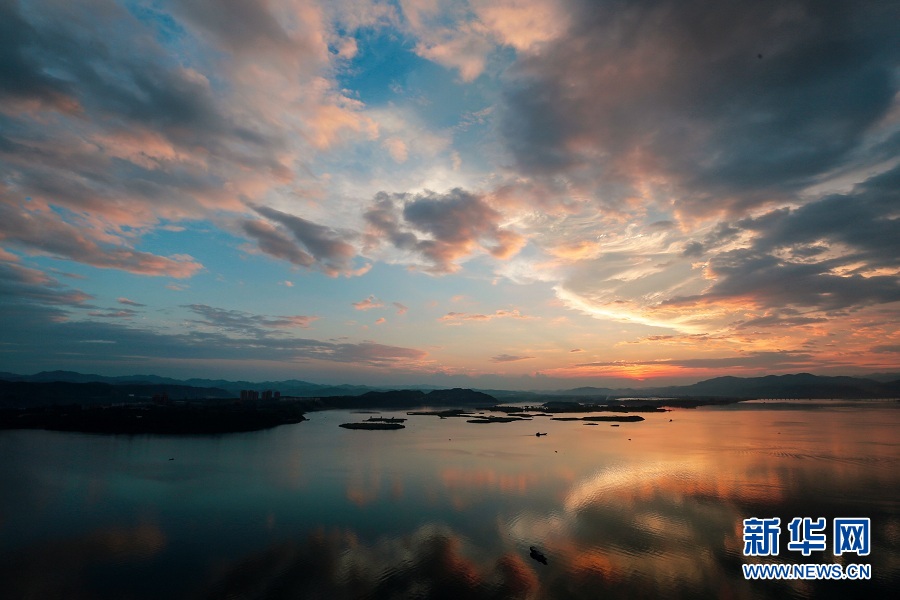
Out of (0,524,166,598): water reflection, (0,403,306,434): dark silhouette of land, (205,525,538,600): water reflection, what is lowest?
(0,403,306,434): dark silhouette of land

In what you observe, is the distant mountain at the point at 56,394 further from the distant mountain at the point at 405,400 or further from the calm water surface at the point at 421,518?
the calm water surface at the point at 421,518

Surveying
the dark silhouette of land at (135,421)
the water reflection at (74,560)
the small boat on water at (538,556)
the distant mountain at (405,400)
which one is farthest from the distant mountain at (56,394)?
the small boat on water at (538,556)

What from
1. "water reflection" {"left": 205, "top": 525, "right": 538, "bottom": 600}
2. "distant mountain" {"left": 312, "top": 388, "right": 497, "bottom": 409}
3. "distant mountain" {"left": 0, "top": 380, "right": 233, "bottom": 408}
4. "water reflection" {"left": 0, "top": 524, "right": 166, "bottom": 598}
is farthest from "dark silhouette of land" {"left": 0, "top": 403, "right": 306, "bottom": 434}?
"distant mountain" {"left": 312, "top": 388, "right": 497, "bottom": 409}

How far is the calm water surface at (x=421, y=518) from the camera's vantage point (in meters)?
16.3

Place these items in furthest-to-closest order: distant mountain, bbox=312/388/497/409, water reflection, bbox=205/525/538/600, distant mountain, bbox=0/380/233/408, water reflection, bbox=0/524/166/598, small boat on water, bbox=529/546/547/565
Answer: distant mountain, bbox=312/388/497/409, distant mountain, bbox=0/380/233/408, small boat on water, bbox=529/546/547/565, water reflection, bbox=0/524/166/598, water reflection, bbox=205/525/538/600

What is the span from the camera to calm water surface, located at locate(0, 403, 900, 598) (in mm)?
16281

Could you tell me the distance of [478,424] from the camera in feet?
273

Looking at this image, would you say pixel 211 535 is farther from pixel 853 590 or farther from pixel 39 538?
pixel 853 590

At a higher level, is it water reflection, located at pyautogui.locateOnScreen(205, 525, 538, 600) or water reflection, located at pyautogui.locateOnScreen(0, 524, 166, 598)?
water reflection, located at pyautogui.locateOnScreen(205, 525, 538, 600)

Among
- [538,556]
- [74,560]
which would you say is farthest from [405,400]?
[538,556]

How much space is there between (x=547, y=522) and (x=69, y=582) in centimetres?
2100

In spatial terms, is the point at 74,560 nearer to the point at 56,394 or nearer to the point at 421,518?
the point at 421,518

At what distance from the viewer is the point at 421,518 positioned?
2380 centimetres

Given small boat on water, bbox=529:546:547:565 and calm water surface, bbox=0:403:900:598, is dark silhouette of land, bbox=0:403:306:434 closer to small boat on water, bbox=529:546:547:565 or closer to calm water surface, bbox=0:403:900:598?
calm water surface, bbox=0:403:900:598
